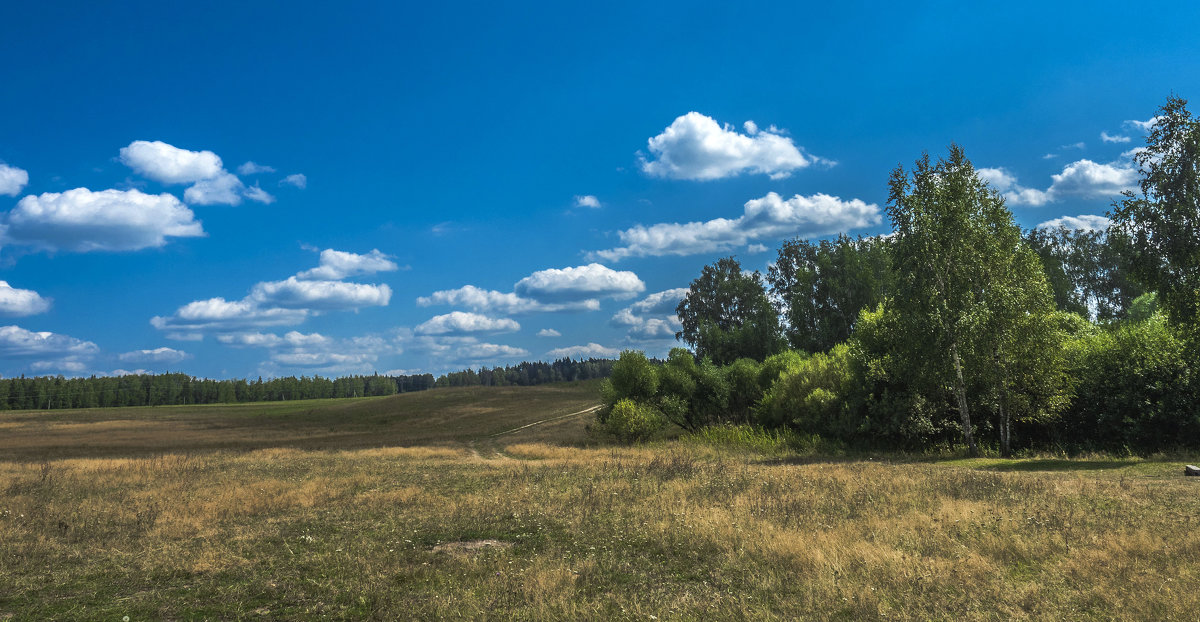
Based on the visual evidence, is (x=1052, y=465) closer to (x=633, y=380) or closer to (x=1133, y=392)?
(x=1133, y=392)

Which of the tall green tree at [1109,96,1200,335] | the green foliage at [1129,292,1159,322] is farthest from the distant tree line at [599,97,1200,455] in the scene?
the green foliage at [1129,292,1159,322]

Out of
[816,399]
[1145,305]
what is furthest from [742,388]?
[1145,305]

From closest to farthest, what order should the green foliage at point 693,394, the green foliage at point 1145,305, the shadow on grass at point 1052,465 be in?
the shadow on grass at point 1052,465
the green foliage at point 1145,305
the green foliage at point 693,394

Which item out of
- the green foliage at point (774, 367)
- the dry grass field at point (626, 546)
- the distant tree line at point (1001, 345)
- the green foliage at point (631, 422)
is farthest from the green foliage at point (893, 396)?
the green foliage at point (631, 422)

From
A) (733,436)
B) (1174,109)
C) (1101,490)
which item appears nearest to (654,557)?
(1101,490)

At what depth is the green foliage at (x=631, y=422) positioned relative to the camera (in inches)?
2031

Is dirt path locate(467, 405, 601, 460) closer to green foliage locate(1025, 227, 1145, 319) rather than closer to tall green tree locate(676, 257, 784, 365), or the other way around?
tall green tree locate(676, 257, 784, 365)

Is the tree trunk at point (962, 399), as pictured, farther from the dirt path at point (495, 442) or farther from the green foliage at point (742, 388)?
the dirt path at point (495, 442)

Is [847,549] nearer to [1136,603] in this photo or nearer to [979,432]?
[1136,603]

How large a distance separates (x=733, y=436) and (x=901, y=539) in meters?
34.0

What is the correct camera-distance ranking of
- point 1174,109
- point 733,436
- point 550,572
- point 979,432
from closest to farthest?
1. point 550,572
2. point 1174,109
3. point 979,432
4. point 733,436

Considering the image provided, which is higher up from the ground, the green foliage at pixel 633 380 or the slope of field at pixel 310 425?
the green foliage at pixel 633 380

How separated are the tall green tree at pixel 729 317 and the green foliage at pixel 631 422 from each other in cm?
2140

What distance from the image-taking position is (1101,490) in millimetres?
15195
